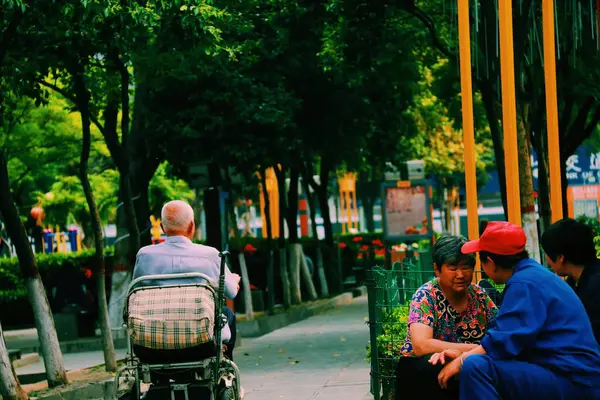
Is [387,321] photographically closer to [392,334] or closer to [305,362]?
[392,334]

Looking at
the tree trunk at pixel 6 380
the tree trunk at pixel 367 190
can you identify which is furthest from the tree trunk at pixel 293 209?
the tree trunk at pixel 367 190

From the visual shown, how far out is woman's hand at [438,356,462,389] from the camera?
5832mm

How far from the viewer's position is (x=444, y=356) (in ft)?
20.0

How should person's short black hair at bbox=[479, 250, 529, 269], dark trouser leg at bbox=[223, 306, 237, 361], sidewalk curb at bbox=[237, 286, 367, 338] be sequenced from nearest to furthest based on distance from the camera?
1. person's short black hair at bbox=[479, 250, 529, 269]
2. dark trouser leg at bbox=[223, 306, 237, 361]
3. sidewalk curb at bbox=[237, 286, 367, 338]

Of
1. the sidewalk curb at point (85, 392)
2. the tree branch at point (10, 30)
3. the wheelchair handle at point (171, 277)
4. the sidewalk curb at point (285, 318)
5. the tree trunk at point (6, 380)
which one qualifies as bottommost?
the sidewalk curb at point (285, 318)

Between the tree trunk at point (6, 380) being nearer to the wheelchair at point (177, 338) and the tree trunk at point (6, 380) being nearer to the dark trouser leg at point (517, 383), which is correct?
the wheelchair at point (177, 338)

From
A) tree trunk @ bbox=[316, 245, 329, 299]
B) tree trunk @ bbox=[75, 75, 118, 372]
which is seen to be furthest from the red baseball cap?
tree trunk @ bbox=[316, 245, 329, 299]

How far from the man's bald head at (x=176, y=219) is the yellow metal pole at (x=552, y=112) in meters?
4.34

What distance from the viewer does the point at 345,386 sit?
41.3 feet

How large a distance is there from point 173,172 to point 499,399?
19.0 meters

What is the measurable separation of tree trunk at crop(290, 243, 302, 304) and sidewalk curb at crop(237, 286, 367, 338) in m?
0.51

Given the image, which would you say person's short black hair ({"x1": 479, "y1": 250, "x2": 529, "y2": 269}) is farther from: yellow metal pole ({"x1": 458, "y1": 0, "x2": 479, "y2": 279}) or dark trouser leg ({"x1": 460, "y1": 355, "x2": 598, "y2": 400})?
yellow metal pole ({"x1": 458, "y1": 0, "x2": 479, "y2": 279})

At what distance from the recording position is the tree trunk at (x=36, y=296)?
13.5 meters

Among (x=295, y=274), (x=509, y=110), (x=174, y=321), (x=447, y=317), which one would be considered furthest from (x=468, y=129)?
(x=295, y=274)
